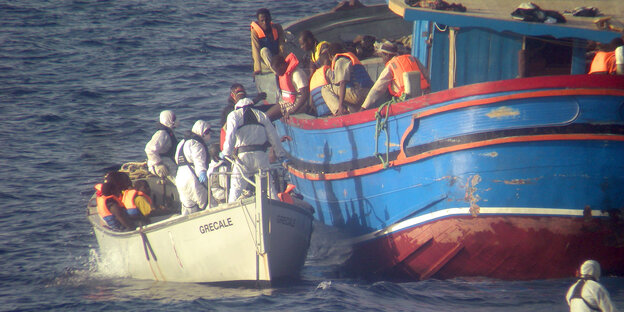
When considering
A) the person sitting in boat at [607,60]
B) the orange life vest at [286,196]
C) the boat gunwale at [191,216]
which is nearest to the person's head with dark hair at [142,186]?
the boat gunwale at [191,216]

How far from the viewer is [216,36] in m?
27.0

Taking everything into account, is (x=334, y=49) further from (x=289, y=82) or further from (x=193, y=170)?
(x=193, y=170)

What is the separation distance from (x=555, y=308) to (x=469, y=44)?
3655mm

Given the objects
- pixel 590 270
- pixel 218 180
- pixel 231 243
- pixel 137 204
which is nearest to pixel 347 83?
pixel 218 180

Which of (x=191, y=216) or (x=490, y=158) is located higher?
(x=490, y=158)

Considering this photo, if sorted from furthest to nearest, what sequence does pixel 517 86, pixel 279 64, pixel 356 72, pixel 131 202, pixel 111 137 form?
pixel 111 137, pixel 279 64, pixel 356 72, pixel 131 202, pixel 517 86

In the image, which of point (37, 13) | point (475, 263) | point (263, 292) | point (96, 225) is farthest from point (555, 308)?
point (37, 13)

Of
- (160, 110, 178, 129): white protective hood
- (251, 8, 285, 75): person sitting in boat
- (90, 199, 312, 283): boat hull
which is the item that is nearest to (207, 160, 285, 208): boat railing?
(90, 199, 312, 283): boat hull

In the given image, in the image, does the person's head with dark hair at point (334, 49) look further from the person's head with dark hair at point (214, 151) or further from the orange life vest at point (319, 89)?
the person's head with dark hair at point (214, 151)

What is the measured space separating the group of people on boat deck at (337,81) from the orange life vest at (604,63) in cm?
215

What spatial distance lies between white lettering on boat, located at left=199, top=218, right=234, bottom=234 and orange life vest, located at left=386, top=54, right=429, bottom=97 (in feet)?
9.21

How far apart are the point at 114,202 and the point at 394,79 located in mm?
4243

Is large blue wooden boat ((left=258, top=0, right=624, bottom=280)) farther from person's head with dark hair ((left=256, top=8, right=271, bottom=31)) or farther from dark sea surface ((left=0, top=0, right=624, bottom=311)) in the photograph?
person's head with dark hair ((left=256, top=8, right=271, bottom=31))

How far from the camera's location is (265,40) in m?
15.5
